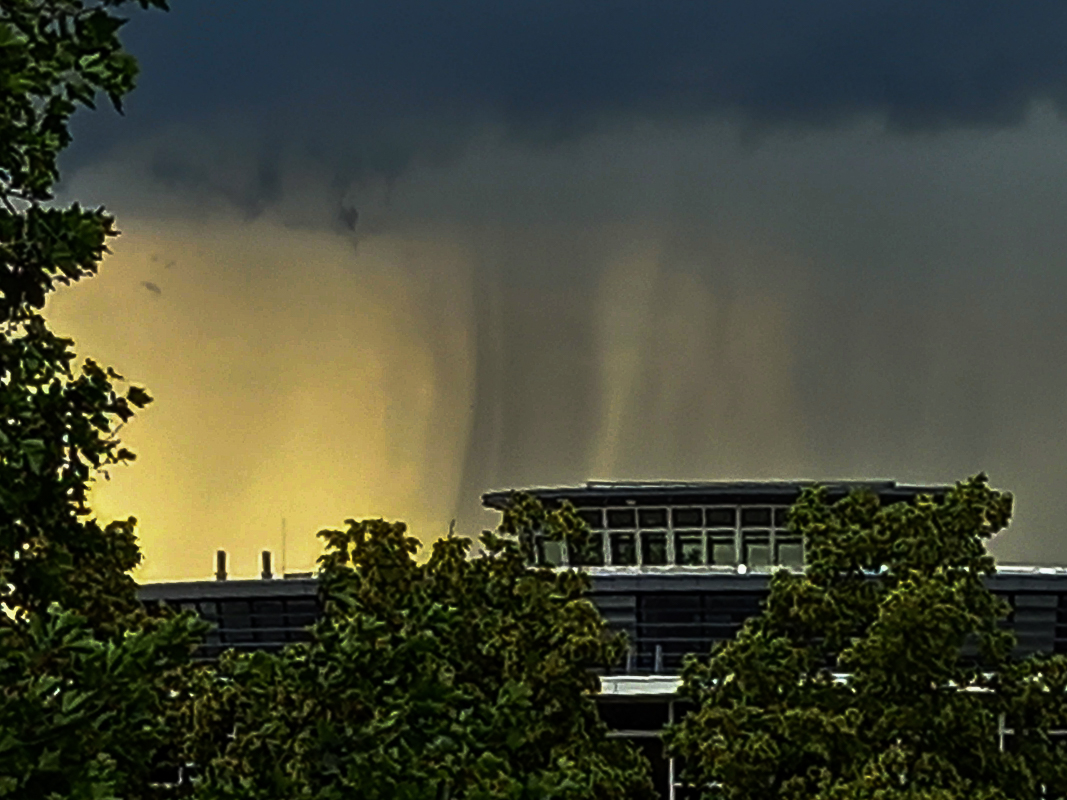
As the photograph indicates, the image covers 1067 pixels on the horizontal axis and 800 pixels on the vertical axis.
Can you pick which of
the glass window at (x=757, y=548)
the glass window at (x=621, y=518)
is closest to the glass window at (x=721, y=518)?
the glass window at (x=757, y=548)

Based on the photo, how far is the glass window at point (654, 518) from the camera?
75625 mm

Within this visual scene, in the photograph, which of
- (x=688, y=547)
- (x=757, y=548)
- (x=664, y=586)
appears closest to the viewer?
(x=664, y=586)

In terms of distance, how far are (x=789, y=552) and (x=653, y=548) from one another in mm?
5212

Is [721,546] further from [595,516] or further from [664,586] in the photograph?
[664,586]

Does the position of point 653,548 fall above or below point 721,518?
below

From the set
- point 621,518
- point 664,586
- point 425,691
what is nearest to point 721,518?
point 621,518

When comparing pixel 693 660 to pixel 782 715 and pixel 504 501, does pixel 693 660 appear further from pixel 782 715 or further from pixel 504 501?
pixel 504 501

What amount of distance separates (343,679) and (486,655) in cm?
1079

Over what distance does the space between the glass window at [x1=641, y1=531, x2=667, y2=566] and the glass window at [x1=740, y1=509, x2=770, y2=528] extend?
2.97 m

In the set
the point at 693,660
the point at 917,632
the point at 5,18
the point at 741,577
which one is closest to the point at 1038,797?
the point at 917,632

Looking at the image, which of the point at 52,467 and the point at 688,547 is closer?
the point at 52,467

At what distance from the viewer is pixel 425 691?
17.9m

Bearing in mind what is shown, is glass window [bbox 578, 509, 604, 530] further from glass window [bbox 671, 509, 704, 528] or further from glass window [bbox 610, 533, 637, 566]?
glass window [bbox 671, 509, 704, 528]

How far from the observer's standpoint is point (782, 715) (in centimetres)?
3080
